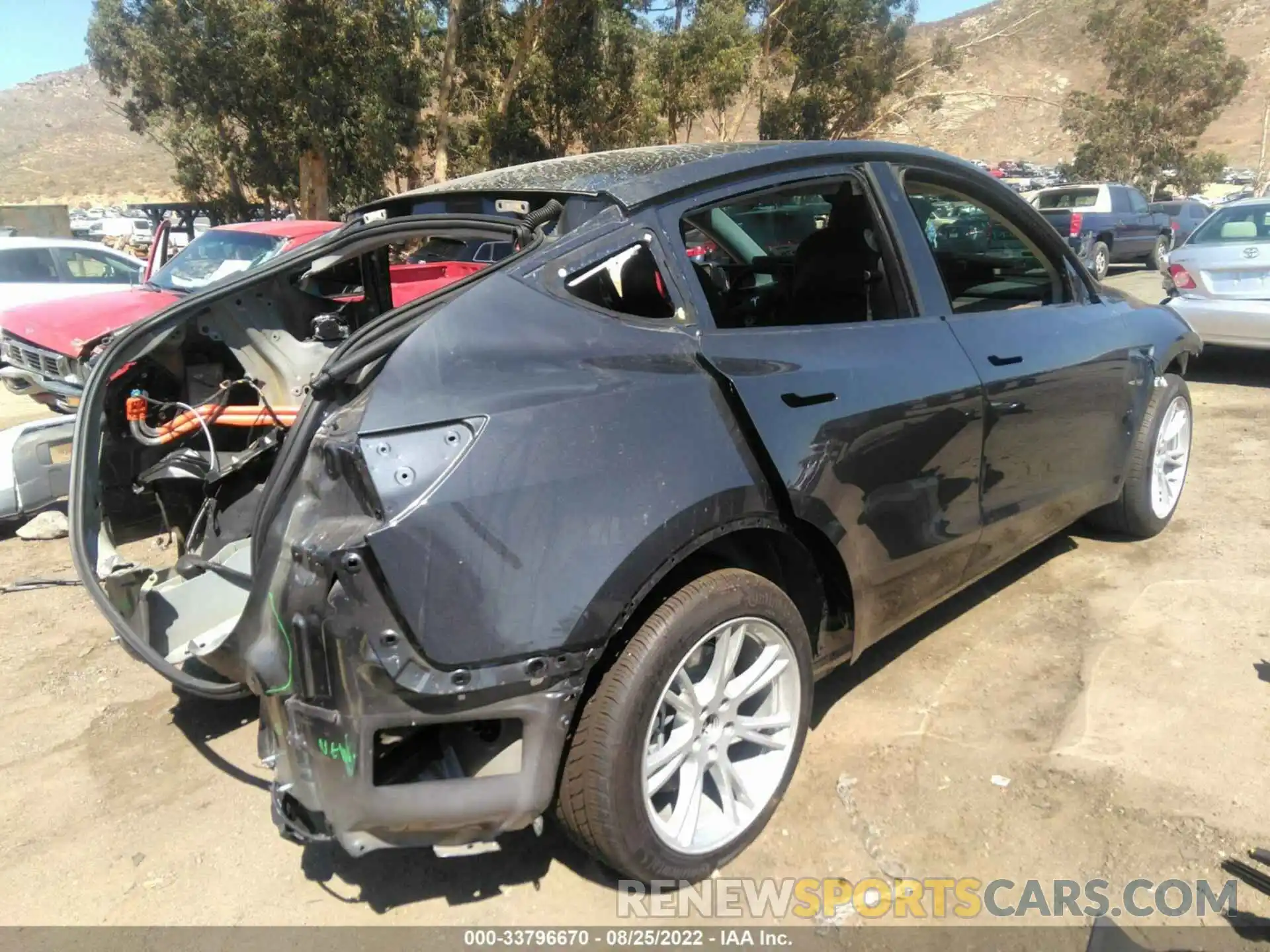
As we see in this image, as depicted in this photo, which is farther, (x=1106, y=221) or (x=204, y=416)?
(x=1106, y=221)

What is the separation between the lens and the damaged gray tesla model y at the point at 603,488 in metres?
1.98

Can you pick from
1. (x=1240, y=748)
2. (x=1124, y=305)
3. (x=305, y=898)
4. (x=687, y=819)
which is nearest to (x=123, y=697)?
(x=305, y=898)

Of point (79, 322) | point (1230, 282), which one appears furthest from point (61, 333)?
point (1230, 282)

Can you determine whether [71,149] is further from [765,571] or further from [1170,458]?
[765,571]

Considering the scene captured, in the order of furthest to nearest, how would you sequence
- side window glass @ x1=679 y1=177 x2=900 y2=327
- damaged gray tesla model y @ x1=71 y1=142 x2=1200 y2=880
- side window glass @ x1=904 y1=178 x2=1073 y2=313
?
side window glass @ x1=904 y1=178 x2=1073 y2=313
side window glass @ x1=679 y1=177 x2=900 y2=327
damaged gray tesla model y @ x1=71 y1=142 x2=1200 y2=880

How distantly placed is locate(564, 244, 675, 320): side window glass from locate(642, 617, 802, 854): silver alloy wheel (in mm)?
850

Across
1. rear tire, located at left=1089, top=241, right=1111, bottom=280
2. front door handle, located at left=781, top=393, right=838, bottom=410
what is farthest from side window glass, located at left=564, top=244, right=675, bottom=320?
rear tire, located at left=1089, top=241, right=1111, bottom=280

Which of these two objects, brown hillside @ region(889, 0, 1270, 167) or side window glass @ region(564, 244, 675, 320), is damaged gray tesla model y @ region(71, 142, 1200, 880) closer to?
side window glass @ region(564, 244, 675, 320)

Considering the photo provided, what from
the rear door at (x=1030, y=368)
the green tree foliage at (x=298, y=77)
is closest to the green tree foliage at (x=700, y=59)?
the green tree foliage at (x=298, y=77)

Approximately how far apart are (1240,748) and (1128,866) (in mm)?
771

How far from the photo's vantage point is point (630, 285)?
245 cm

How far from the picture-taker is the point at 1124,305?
4125 mm

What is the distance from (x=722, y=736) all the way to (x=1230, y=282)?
745 centimetres

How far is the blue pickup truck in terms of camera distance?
1672 centimetres
